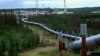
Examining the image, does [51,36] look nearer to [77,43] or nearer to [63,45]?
[77,43]

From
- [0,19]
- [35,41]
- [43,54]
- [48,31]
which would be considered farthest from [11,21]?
[43,54]

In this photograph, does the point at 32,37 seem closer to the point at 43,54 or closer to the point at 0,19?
the point at 43,54

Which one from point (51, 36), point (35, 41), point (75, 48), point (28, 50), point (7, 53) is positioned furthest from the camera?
point (51, 36)

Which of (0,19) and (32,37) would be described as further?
(0,19)

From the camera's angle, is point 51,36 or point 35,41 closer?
point 35,41

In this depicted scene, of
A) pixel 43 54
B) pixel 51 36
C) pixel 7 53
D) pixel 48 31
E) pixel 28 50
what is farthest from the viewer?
pixel 48 31

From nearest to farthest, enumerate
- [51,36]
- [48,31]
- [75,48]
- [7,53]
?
[7,53] → [75,48] → [51,36] → [48,31]

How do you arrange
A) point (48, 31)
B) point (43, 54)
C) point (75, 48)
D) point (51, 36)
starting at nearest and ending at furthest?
point (75, 48)
point (43, 54)
point (51, 36)
point (48, 31)

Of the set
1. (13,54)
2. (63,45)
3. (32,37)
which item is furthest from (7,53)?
(32,37)

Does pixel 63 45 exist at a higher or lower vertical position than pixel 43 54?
higher
